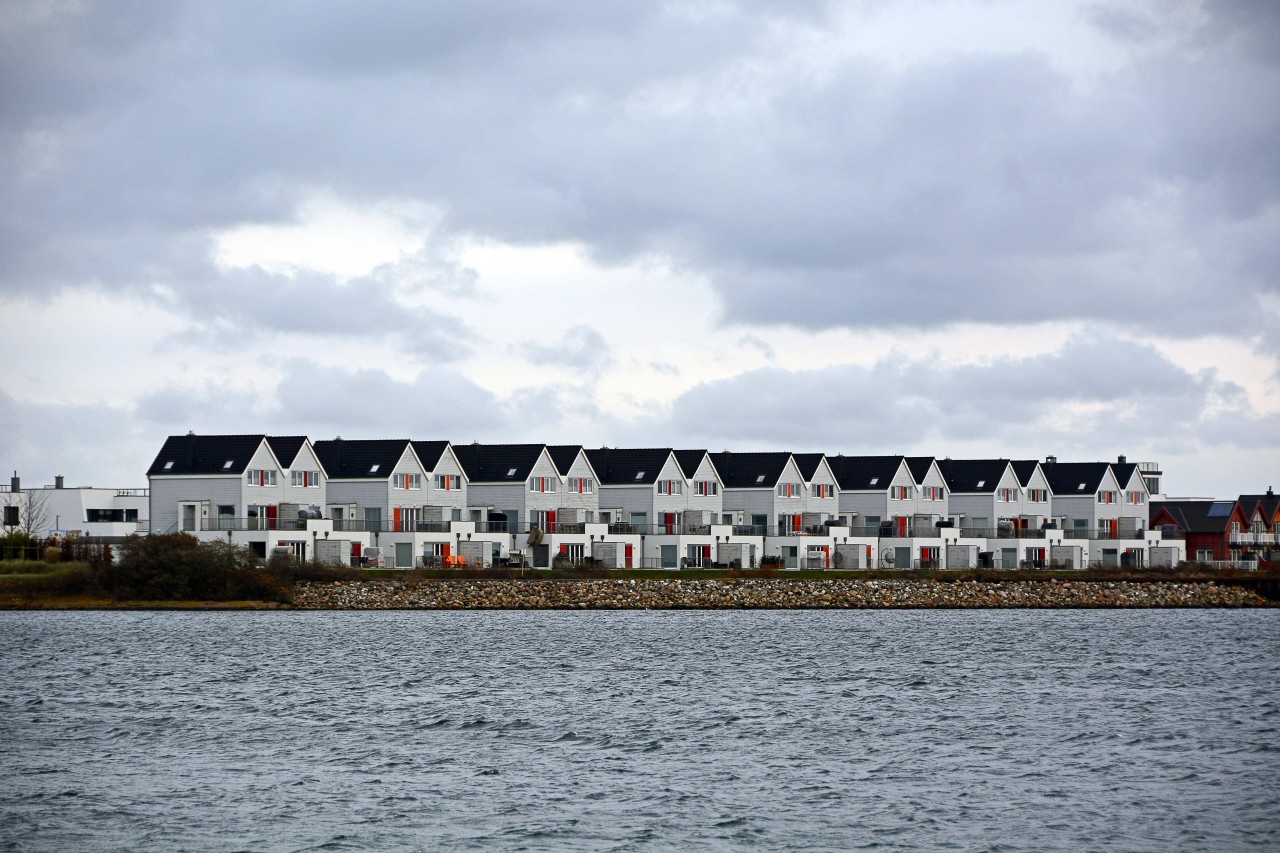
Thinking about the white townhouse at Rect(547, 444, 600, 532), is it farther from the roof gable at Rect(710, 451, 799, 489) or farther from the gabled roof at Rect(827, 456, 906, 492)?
the gabled roof at Rect(827, 456, 906, 492)

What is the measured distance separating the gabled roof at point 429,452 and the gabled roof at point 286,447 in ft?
23.7

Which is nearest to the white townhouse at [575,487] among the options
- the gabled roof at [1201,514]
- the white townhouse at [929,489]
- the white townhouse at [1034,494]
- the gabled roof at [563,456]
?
the gabled roof at [563,456]

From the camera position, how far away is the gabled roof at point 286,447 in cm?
8131

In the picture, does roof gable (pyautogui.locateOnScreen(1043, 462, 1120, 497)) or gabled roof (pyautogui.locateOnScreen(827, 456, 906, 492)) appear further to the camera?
roof gable (pyautogui.locateOnScreen(1043, 462, 1120, 497))

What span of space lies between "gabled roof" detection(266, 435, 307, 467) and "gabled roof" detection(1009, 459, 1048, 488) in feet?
167

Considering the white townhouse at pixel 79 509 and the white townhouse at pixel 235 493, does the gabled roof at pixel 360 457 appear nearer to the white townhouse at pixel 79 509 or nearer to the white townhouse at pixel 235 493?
the white townhouse at pixel 235 493

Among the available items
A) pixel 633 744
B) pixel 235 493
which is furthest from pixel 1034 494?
pixel 633 744

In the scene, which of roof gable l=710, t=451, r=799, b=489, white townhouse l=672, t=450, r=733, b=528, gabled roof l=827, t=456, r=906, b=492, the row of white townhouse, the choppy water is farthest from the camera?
gabled roof l=827, t=456, r=906, b=492

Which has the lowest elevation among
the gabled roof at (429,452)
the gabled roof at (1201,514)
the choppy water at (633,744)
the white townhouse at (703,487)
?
the choppy water at (633,744)

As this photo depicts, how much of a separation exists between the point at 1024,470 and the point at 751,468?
897 inches

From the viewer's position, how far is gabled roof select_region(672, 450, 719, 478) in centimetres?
9594

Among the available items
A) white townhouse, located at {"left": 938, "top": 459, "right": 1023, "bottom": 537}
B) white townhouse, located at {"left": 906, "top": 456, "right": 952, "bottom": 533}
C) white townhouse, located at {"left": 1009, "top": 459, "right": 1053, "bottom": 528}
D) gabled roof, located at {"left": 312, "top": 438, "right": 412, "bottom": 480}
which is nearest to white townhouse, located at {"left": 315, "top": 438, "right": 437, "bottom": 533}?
gabled roof, located at {"left": 312, "top": 438, "right": 412, "bottom": 480}

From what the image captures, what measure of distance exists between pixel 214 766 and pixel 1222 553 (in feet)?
343

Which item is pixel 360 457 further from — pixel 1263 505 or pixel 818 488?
pixel 1263 505
